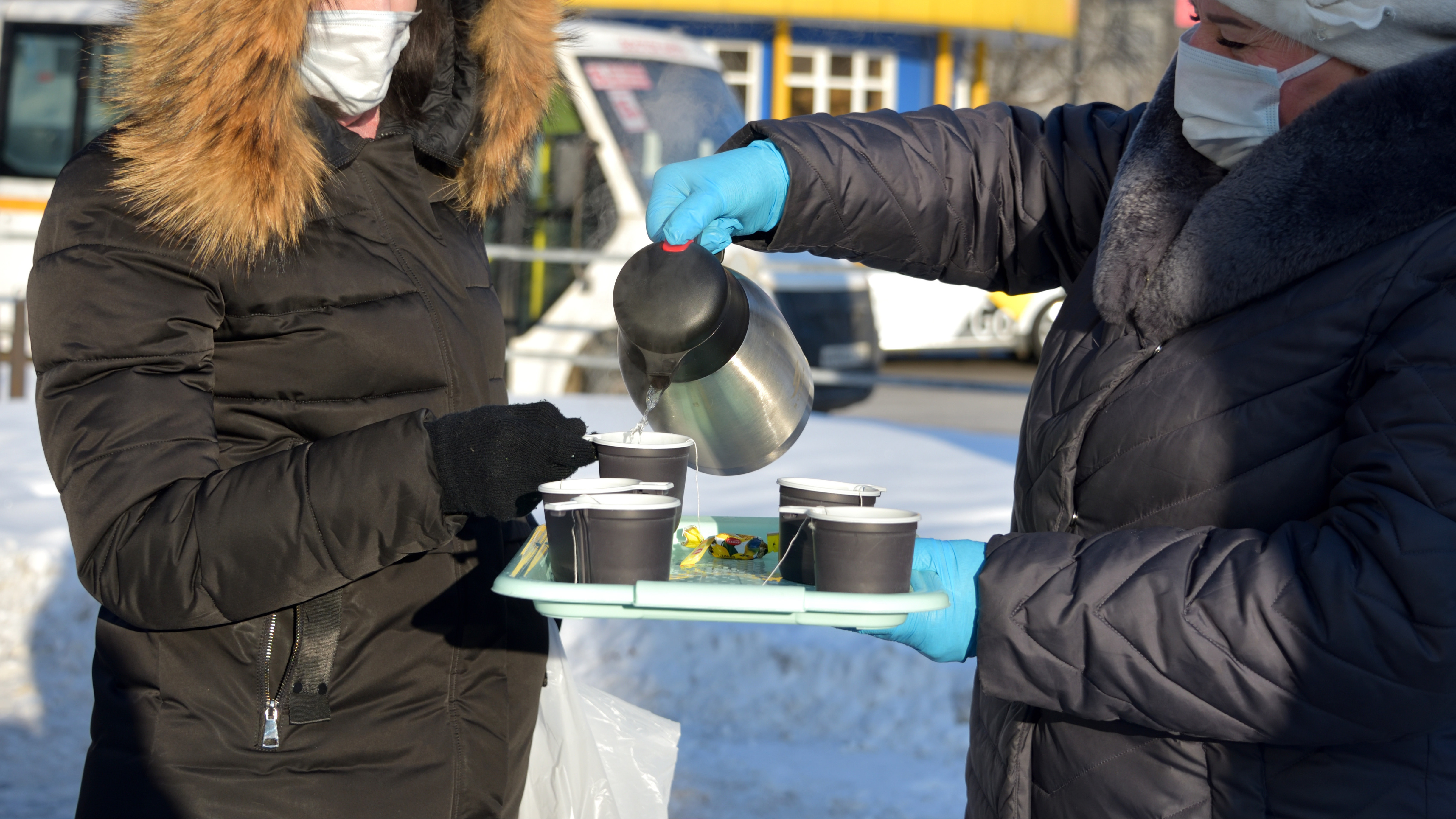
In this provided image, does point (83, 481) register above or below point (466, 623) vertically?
above

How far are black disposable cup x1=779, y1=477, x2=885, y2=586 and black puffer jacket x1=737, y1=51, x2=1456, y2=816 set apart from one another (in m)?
0.23

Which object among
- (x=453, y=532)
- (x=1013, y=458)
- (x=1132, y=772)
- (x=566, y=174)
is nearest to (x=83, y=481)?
(x=453, y=532)

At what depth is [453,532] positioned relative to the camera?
1.54 meters

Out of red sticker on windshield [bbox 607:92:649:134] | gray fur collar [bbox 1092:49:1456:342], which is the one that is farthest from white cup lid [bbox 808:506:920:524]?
red sticker on windshield [bbox 607:92:649:134]

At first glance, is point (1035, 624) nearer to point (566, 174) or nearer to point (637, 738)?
point (637, 738)

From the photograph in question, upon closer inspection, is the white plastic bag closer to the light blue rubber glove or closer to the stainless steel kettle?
the stainless steel kettle

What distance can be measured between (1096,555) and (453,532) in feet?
2.60

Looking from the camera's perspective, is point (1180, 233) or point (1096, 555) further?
point (1180, 233)

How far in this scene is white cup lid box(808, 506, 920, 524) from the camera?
1.38 metres

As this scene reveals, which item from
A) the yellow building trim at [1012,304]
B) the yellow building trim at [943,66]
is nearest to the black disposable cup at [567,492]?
the yellow building trim at [1012,304]

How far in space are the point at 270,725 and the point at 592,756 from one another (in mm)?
610

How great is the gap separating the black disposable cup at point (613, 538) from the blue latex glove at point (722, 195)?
48cm

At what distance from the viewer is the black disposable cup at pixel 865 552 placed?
137 centimetres

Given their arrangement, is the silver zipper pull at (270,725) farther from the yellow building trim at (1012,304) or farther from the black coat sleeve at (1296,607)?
the yellow building trim at (1012,304)
